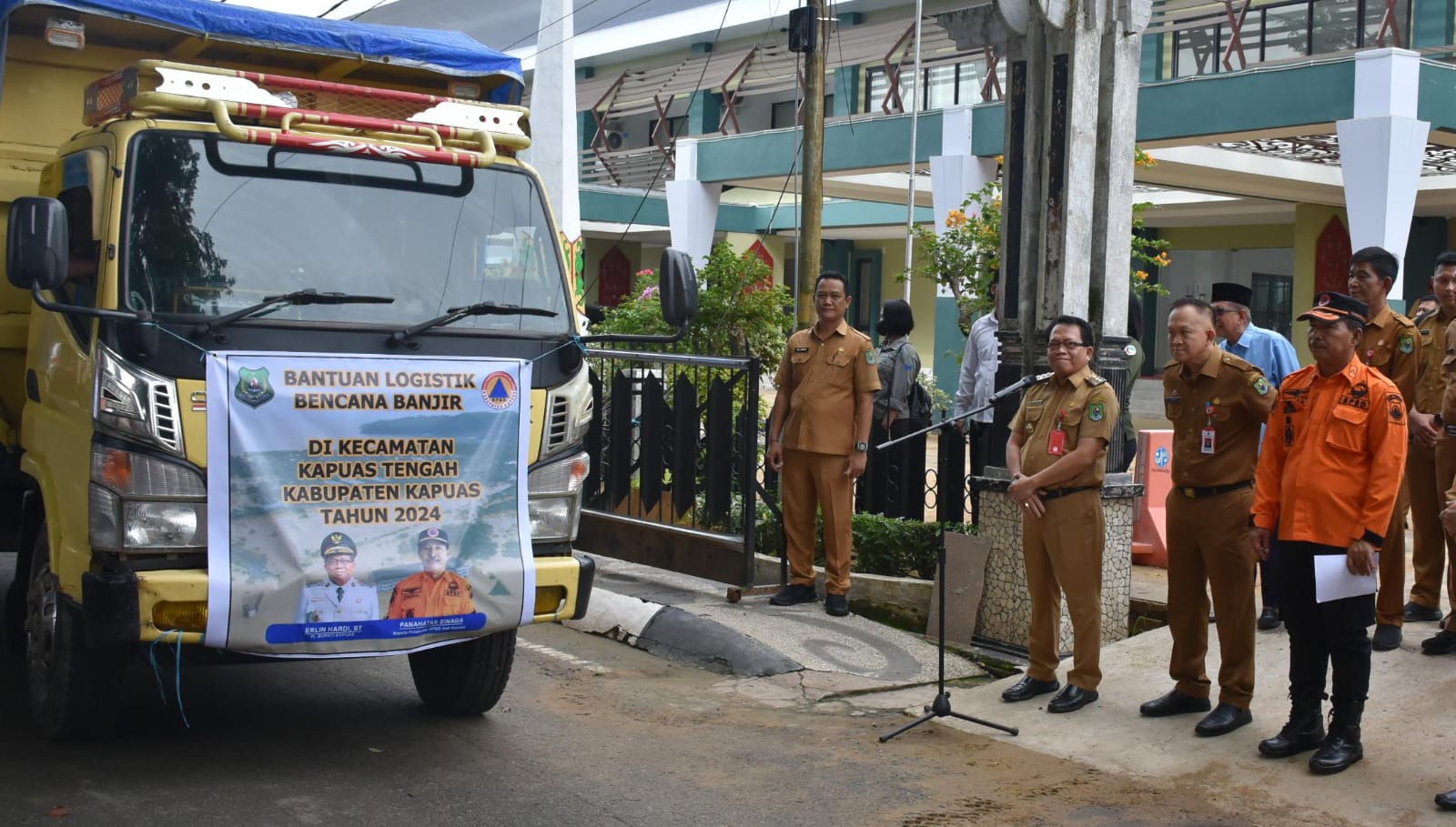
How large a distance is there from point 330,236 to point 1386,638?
5234 mm

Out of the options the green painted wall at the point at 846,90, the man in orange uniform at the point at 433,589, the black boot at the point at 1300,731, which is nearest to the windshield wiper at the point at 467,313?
the man in orange uniform at the point at 433,589

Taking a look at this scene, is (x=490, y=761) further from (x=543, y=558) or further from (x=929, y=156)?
(x=929, y=156)

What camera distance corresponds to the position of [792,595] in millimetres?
8828

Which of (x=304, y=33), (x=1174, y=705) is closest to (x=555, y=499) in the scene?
(x=304, y=33)

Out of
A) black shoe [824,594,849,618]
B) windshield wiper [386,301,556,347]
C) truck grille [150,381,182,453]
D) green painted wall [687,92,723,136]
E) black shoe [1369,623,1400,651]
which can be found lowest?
A: black shoe [824,594,849,618]

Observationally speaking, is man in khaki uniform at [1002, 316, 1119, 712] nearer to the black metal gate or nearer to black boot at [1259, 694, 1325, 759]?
black boot at [1259, 694, 1325, 759]

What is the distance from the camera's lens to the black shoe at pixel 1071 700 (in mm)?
6809

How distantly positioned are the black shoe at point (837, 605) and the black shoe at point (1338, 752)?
3.20 meters

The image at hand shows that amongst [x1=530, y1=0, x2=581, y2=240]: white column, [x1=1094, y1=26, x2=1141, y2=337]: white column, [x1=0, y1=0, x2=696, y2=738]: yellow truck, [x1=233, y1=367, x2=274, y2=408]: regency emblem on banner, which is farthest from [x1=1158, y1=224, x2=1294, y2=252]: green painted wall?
[x1=233, y1=367, x2=274, y2=408]: regency emblem on banner

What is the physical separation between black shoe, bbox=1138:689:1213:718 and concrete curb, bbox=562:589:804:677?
6.04 ft

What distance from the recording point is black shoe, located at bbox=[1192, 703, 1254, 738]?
6.35m

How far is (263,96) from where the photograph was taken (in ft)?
19.3

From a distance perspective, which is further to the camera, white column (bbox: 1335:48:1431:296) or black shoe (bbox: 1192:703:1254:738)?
white column (bbox: 1335:48:1431:296)

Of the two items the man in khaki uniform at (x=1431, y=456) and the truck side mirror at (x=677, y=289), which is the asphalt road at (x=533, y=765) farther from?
the man in khaki uniform at (x=1431, y=456)
